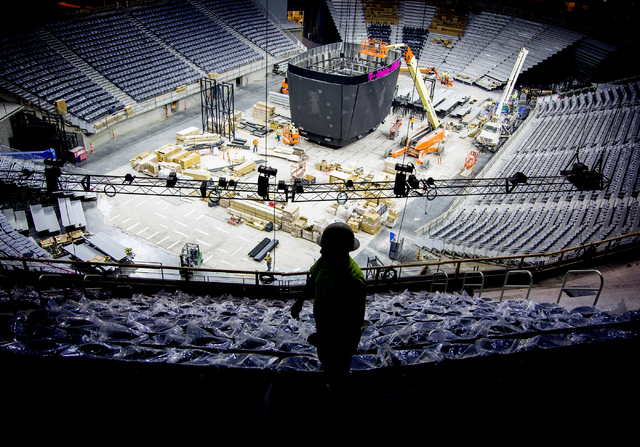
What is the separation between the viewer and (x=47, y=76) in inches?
959

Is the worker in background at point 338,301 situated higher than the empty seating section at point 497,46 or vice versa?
A: the worker in background at point 338,301

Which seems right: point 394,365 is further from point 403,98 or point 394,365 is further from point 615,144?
point 403,98

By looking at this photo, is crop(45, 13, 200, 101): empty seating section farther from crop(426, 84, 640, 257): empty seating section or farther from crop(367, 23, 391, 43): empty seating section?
crop(426, 84, 640, 257): empty seating section

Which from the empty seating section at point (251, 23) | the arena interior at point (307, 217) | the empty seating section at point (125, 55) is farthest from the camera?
the empty seating section at point (251, 23)

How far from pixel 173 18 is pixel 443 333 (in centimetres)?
3450

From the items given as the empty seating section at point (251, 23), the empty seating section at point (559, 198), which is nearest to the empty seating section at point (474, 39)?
the empty seating section at point (251, 23)

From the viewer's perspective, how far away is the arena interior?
16.4 ft

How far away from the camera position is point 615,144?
20.8 meters

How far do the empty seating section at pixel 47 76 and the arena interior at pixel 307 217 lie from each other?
144 mm

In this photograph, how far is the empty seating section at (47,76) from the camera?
2330 centimetres

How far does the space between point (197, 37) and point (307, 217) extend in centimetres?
2220

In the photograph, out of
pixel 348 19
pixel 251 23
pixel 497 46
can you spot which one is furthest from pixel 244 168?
pixel 497 46

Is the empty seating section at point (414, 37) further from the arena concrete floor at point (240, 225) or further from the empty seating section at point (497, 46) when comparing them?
the arena concrete floor at point (240, 225)

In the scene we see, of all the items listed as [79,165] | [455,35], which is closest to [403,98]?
[455,35]
